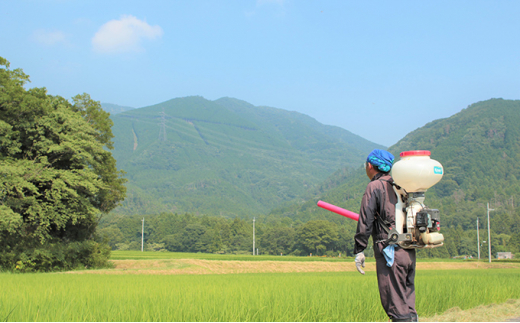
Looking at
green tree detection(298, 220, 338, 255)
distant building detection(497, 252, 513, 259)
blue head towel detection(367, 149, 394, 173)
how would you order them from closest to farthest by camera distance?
1. blue head towel detection(367, 149, 394, 173)
2. distant building detection(497, 252, 513, 259)
3. green tree detection(298, 220, 338, 255)

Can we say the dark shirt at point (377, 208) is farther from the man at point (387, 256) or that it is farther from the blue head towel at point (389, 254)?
the blue head towel at point (389, 254)

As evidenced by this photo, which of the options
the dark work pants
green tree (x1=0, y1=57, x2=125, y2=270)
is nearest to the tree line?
green tree (x1=0, y1=57, x2=125, y2=270)

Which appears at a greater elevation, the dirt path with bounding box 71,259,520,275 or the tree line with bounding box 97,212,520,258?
the dirt path with bounding box 71,259,520,275

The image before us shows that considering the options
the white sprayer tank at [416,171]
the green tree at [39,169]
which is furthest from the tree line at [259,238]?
the white sprayer tank at [416,171]

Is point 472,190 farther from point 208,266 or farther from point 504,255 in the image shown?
point 208,266

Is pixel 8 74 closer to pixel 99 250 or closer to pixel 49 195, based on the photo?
pixel 49 195

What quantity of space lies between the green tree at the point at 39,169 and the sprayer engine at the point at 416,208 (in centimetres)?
2182

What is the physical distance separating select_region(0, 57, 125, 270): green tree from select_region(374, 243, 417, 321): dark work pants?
21.6 meters

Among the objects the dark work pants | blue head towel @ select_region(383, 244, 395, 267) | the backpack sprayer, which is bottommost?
the dark work pants

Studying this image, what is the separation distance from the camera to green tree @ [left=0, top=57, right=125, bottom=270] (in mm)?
22703

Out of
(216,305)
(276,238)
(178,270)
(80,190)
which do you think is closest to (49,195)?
(80,190)

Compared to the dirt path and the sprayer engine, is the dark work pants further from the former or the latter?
the dirt path

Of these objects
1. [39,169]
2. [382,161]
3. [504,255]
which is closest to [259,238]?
[504,255]

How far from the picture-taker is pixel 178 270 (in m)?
30.6
